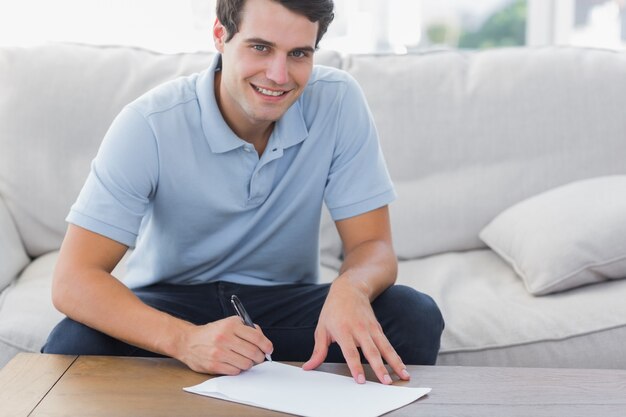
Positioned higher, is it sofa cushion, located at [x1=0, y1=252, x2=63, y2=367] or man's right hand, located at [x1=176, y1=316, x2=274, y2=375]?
man's right hand, located at [x1=176, y1=316, x2=274, y2=375]

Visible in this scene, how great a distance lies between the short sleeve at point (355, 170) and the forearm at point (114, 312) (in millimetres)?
469

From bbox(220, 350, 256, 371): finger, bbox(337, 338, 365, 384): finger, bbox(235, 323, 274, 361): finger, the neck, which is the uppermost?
the neck

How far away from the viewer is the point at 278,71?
5.27 feet

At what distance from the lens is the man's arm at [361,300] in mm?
1385

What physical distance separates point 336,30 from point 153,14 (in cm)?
64

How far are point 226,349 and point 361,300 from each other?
27 centimetres

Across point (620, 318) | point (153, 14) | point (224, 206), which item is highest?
point (153, 14)

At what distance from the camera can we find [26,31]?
315cm

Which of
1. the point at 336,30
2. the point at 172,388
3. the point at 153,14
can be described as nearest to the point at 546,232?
the point at 172,388

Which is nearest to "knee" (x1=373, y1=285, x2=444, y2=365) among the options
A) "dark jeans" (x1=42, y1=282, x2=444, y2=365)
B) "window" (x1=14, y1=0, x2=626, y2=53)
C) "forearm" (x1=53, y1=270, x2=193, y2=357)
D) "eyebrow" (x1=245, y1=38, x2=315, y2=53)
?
"dark jeans" (x1=42, y1=282, x2=444, y2=365)

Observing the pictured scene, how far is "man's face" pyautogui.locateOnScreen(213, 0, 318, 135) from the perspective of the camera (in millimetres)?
1597

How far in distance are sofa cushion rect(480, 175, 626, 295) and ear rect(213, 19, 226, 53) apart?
0.83 meters

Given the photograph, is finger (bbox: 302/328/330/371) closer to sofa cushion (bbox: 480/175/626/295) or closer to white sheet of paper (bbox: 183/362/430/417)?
white sheet of paper (bbox: 183/362/430/417)

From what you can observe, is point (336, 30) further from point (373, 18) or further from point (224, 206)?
point (224, 206)
